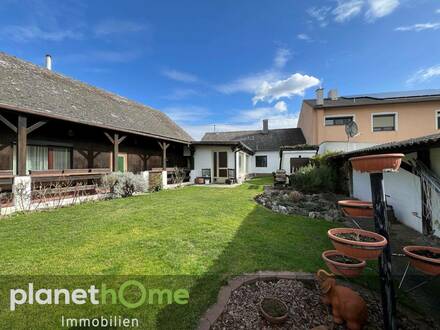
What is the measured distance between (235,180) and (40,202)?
436 inches

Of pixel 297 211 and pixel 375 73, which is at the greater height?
pixel 375 73

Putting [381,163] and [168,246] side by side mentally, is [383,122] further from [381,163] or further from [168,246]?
[168,246]

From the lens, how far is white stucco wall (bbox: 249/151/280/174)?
24.5 m

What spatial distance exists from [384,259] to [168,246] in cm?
325

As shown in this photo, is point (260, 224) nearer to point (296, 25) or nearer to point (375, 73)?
point (296, 25)

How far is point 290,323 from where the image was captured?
2230 millimetres

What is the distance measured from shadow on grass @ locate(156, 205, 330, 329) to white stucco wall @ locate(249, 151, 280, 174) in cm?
1889

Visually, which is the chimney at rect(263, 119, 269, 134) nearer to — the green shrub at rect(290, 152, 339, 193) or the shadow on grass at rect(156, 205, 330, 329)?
the green shrub at rect(290, 152, 339, 193)

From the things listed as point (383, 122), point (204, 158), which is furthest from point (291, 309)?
point (383, 122)

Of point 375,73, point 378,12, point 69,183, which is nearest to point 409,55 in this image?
point 375,73

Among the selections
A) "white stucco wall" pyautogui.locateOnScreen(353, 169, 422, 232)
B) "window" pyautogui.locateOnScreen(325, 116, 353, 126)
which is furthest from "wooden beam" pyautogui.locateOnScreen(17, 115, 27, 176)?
"window" pyautogui.locateOnScreen(325, 116, 353, 126)

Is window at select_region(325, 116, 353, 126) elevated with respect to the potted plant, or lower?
elevated

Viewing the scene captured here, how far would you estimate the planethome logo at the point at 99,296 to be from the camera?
2.46m

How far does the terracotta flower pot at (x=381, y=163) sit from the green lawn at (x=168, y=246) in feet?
6.02
